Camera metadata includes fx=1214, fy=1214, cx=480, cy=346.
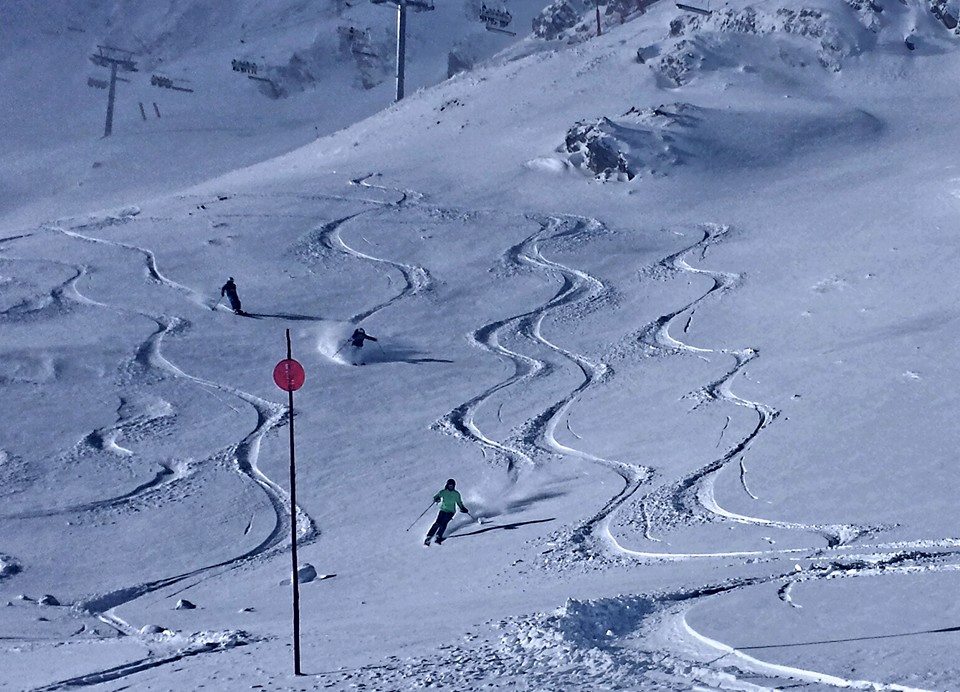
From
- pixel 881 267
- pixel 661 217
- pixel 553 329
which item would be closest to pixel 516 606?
pixel 553 329

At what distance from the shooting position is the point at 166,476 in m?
18.1

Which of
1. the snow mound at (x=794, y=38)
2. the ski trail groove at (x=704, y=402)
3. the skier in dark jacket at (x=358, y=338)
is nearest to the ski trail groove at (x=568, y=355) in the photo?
the ski trail groove at (x=704, y=402)

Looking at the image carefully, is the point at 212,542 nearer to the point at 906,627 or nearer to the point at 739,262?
the point at 906,627

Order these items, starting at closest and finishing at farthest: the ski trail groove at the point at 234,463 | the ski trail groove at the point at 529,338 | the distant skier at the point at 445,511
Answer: the ski trail groove at the point at 234,463
the distant skier at the point at 445,511
the ski trail groove at the point at 529,338

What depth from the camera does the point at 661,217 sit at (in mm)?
33250

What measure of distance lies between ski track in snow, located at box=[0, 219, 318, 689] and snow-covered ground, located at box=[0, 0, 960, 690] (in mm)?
83

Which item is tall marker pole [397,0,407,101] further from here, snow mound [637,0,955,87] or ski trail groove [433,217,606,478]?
ski trail groove [433,217,606,478]

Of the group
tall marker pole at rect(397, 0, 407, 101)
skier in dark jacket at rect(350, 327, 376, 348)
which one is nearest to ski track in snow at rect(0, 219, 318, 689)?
skier in dark jacket at rect(350, 327, 376, 348)

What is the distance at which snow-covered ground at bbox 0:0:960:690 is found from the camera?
10125mm

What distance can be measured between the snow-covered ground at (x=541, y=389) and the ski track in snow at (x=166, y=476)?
83 millimetres

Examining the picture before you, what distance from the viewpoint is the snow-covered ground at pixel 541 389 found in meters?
10.1

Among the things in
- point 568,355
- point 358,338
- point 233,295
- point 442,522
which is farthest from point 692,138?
point 442,522

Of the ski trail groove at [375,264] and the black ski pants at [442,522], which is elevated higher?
the black ski pants at [442,522]

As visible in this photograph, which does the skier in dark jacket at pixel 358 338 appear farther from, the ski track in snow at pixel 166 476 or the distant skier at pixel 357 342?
the ski track in snow at pixel 166 476
